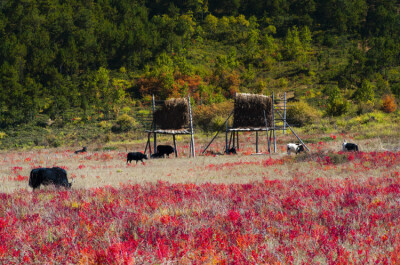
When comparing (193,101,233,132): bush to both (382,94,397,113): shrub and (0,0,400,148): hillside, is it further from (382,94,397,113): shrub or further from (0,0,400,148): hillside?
(382,94,397,113): shrub

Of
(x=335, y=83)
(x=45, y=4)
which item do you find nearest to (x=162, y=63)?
(x=335, y=83)

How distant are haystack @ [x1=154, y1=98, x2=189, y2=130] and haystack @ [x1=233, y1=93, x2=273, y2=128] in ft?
15.6

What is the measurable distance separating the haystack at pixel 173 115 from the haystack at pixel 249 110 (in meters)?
4.75

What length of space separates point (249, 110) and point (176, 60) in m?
86.7

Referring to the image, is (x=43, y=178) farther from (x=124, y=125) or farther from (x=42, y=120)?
(x=42, y=120)

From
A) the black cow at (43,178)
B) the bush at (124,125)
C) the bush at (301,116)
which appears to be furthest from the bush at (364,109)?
the black cow at (43,178)

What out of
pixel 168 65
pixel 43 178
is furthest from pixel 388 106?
pixel 168 65

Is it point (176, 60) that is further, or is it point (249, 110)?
point (176, 60)

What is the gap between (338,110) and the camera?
54.8m

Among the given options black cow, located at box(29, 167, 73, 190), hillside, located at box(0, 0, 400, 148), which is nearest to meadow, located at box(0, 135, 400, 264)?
black cow, located at box(29, 167, 73, 190)

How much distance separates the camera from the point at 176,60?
112 m

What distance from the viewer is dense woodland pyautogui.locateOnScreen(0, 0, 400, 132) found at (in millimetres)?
79750

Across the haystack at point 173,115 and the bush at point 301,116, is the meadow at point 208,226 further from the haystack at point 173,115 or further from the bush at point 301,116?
the bush at point 301,116

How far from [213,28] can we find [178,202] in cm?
16476
